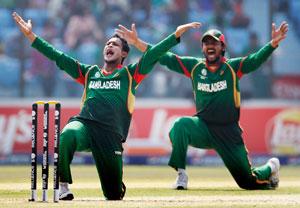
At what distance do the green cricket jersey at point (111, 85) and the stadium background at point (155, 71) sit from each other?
10.7 metres

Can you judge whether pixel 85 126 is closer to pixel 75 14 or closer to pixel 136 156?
pixel 136 156

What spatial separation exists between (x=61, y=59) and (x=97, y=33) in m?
12.2

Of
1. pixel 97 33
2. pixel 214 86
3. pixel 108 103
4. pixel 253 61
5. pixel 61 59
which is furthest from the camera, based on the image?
pixel 97 33

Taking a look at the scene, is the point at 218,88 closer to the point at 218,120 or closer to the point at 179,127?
the point at 218,120

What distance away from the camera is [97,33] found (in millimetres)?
22000

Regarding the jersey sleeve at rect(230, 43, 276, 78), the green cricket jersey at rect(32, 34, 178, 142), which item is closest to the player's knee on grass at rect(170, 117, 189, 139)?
the jersey sleeve at rect(230, 43, 276, 78)

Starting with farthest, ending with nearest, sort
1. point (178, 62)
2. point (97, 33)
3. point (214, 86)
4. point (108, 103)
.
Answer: point (97, 33) < point (178, 62) < point (214, 86) < point (108, 103)

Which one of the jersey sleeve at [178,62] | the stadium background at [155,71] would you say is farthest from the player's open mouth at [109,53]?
the stadium background at [155,71]

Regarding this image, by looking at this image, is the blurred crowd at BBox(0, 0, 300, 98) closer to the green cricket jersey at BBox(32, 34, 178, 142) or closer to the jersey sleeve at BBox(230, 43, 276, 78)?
the jersey sleeve at BBox(230, 43, 276, 78)

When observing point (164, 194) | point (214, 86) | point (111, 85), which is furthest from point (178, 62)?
point (111, 85)

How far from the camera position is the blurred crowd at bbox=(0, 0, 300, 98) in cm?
2156

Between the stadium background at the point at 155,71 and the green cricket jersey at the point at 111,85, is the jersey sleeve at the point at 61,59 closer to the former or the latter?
the green cricket jersey at the point at 111,85

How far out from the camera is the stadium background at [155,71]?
20688mm

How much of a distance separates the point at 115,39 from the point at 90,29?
39.8 feet
